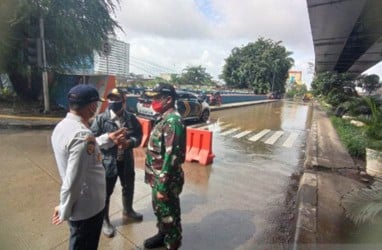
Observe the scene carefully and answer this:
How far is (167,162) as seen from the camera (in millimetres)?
2529

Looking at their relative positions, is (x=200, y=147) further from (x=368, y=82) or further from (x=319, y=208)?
(x=368, y=82)

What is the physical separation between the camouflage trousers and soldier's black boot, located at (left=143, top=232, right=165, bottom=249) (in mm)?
207

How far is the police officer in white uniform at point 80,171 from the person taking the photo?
5.69ft

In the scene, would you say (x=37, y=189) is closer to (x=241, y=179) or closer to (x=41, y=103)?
(x=241, y=179)

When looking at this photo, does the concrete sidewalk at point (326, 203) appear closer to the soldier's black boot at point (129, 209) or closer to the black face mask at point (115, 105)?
the soldier's black boot at point (129, 209)

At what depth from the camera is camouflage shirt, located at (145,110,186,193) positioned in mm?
2520

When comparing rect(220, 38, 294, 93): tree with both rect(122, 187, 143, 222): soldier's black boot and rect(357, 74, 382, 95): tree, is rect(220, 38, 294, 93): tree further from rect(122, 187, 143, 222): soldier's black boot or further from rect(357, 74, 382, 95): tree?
rect(122, 187, 143, 222): soldier's black boot

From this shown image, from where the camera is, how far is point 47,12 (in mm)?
10641

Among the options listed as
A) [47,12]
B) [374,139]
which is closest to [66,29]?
[47,12]

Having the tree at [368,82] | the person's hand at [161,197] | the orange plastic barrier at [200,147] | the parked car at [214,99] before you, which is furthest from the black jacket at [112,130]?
the tree at [368,82]

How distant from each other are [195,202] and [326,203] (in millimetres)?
2041

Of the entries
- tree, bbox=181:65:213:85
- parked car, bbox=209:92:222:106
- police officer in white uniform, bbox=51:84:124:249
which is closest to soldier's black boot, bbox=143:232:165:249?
police officer in white uniform, bbox=51:84:124:249

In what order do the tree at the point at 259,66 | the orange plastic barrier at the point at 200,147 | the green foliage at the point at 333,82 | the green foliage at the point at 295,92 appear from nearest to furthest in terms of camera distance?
the orange plastic barrier at the point at 200,147, the green foliage at the point at 333,82, the tree at the point at 259,66, the green foliage at the point at 295,92

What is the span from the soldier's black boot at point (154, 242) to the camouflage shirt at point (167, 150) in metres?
0.68
